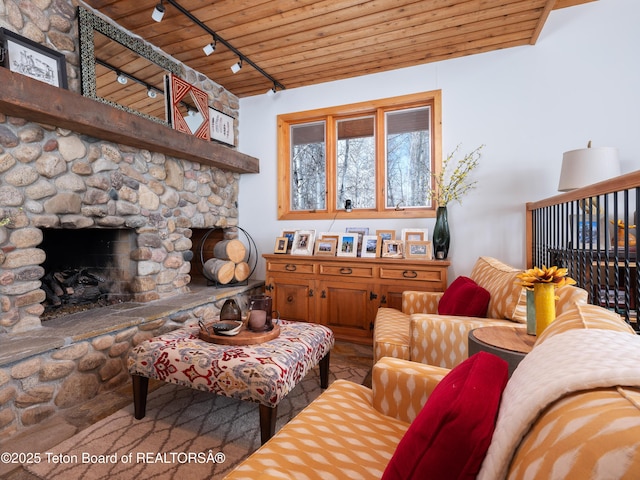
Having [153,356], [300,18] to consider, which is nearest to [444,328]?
[153,356]

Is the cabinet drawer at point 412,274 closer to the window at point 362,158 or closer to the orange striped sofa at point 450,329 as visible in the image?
the window at point 362,158

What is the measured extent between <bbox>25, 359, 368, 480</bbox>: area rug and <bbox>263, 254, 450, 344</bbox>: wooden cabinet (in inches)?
45.4

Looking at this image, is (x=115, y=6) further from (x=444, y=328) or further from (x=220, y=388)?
(x=444, y=328)

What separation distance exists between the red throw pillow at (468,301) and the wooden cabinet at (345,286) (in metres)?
0.78

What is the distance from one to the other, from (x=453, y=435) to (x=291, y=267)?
9.70ft

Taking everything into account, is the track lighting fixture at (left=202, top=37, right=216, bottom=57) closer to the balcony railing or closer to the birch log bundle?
the birch log bundle

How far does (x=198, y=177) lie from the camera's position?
3568 millimetres

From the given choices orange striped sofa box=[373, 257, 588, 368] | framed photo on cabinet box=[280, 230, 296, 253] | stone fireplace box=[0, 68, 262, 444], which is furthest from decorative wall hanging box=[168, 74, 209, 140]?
orange striped sofa box=[373, 257, 588, 368]

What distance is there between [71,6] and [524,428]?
3.48 meters

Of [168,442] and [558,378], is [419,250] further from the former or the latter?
[558,378]

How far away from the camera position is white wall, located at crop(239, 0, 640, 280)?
2824mm

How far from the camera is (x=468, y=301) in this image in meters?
2.07

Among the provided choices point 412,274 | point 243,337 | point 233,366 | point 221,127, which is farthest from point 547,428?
point 221,127

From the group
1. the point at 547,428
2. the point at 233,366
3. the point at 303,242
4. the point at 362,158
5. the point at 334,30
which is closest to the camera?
Answer: the point at 547,428
